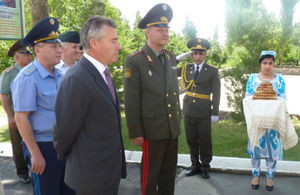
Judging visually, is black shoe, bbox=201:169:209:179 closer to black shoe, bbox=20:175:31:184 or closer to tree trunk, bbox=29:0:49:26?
black shoe, bbox=20:175:31:184

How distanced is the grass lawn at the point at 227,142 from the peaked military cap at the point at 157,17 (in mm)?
3393

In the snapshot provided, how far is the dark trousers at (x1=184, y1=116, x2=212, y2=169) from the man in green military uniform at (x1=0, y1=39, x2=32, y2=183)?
2601 mm

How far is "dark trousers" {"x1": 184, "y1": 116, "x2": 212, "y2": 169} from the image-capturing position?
4.46 m

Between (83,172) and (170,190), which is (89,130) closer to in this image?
(83,172)

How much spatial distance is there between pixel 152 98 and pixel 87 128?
128 cm

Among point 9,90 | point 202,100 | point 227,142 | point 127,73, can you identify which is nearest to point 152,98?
point 127,73

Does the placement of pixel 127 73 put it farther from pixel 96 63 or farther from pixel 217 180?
pixel 217 180

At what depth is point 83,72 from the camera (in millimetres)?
1913

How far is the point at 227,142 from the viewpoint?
649cm

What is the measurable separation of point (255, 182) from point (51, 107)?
305cm

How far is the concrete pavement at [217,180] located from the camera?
401cm

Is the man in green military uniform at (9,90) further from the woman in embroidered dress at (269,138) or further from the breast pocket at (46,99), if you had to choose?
the woman in embroidered dress at (269,138)

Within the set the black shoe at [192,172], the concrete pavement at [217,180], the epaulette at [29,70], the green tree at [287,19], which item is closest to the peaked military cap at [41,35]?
the epaulette at [29,70]

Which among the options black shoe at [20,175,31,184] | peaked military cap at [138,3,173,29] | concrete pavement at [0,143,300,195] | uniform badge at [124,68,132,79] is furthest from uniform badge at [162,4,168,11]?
black shoe at [20,175,31,184]
